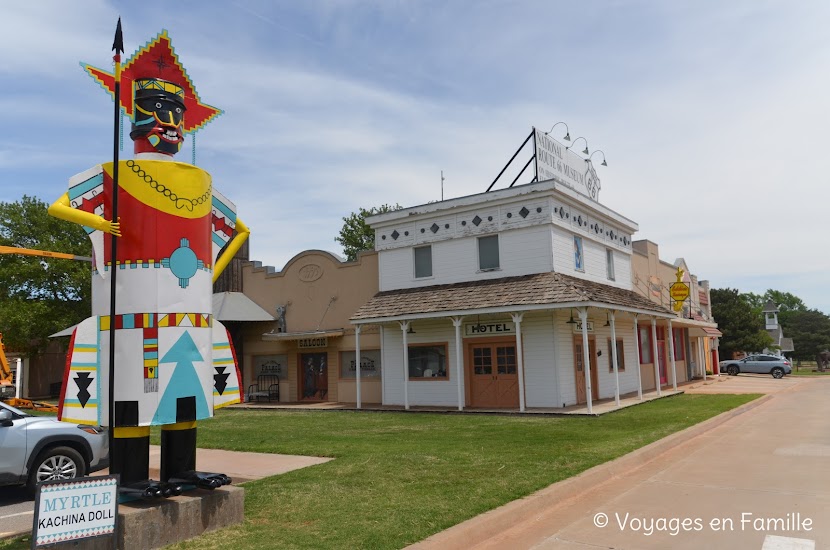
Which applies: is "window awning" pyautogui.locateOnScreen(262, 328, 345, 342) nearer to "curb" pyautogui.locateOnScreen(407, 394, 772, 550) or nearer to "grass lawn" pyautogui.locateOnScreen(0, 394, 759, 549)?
"grass lawn" pyautogui.locateOnScreen(0, 394, 759, 549)

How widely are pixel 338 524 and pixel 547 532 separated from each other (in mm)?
2069

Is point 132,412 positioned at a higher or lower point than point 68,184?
lower

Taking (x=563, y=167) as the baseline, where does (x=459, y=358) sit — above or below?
below

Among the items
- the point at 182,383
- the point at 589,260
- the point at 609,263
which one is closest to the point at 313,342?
the point at 589,260

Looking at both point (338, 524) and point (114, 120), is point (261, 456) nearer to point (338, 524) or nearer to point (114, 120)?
point (338, 524)

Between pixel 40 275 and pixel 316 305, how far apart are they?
1576 cm

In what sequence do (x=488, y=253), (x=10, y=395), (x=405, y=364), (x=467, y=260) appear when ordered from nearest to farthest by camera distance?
→ 1. (x=405, y=364)
2. (x=488, y=253)
3. (x=467, y=260)
4. (x=10, y=395)

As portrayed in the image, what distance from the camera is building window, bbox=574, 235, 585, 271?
68.6 feet

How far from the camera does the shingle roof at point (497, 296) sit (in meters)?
17.8

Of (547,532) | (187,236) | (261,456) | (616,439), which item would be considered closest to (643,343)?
(616,439)

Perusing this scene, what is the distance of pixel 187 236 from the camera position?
263 inches

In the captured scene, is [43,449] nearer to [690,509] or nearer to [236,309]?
[690,509]

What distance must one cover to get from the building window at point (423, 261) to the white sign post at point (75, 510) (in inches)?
663

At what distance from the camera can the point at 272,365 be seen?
2584 cm
